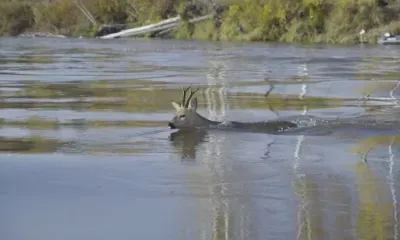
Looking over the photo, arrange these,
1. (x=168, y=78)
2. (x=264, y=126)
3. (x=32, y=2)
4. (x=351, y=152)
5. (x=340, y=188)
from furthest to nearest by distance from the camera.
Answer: (x=32, y=2) < (x=168, y=78) < (x=264, y=126) < (x=351, y=152) < (x=340, y=188)

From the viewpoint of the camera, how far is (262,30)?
65438mm

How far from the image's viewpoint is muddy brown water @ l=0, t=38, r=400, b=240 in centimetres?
884

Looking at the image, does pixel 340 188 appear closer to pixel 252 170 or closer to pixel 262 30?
pixel 252 170

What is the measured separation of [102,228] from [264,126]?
7.62m

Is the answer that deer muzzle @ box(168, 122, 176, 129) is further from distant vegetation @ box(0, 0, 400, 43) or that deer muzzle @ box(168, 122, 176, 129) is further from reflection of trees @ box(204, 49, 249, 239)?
distant vegetation @ box(0, 0, 400, 43)

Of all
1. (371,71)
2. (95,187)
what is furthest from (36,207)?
(371,71)

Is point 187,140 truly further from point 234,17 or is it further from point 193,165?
point 234,17

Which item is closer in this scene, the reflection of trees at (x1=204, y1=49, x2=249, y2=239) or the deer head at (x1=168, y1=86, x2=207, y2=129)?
the reflection of trees at (x1=204, y1=49, x2=249, y2=239)

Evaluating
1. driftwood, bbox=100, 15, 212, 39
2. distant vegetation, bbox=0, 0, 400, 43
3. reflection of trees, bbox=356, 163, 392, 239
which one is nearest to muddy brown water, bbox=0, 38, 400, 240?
reflection of trees, bbox=356, 163, 392, 239

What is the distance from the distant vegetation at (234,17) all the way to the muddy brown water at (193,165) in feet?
116

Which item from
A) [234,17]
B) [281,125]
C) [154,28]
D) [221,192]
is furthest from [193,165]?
[154,28]

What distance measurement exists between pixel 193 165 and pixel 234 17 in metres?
56.4

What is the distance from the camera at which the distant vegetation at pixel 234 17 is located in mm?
60438

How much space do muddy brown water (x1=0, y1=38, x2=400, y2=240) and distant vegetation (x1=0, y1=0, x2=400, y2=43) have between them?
3520 cm
